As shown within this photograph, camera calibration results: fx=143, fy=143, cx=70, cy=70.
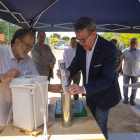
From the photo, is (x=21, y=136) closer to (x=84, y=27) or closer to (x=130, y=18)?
(x=84, y=27)

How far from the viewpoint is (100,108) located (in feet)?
4.61

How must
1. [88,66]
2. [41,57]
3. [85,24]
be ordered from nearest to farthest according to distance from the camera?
1. [85,24]
2. [88,66]
3. [41,57]

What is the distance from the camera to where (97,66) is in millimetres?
1306

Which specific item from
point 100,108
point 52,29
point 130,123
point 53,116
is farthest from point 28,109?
point 52,29

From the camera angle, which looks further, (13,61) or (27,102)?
(13,61)

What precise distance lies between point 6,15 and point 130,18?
3.05m

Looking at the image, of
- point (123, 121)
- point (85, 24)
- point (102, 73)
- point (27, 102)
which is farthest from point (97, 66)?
point (123, 121)

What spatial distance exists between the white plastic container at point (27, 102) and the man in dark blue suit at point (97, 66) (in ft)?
1.05

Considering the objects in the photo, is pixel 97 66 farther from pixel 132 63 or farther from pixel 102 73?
pixel 132 63

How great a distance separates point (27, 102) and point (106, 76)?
69 centimetres

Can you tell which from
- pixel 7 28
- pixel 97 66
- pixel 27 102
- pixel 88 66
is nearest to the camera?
pixel 27 102

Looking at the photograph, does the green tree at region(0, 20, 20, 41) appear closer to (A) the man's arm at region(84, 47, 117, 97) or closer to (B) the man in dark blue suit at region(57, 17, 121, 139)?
(B) the man in dark blue suit at region(57, 17, 121, 139)

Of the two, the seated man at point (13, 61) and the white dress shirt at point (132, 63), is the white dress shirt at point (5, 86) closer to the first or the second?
the seated man at point (13, 61)

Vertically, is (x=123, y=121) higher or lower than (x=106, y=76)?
lower
